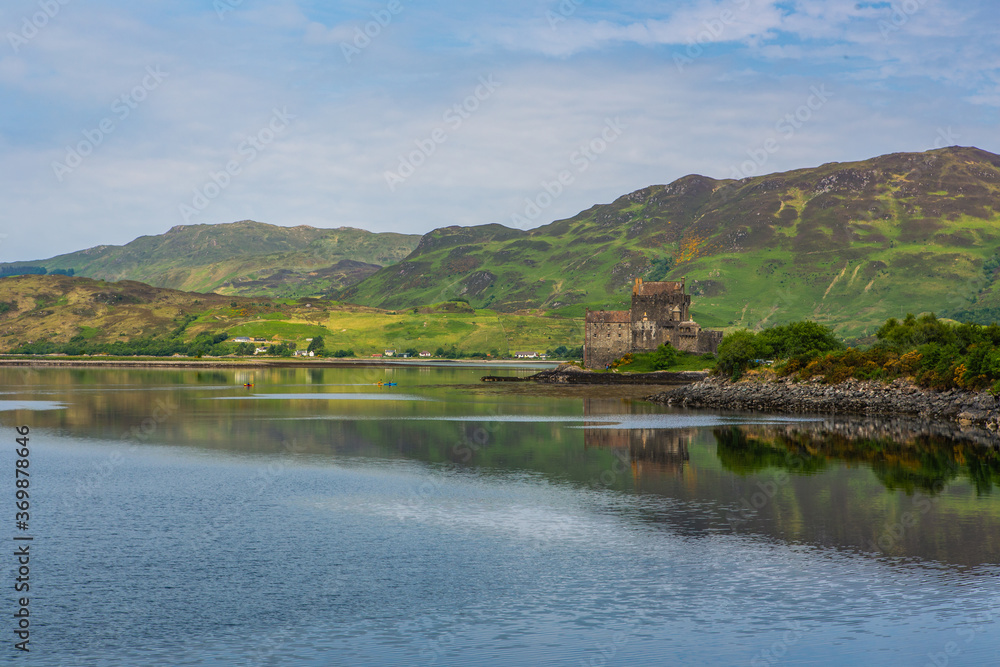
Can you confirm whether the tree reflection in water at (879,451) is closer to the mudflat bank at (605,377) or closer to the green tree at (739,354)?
the green tree at (739,354)

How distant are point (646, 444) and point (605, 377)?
91596 millimetres

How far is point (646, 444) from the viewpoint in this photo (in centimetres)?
6378

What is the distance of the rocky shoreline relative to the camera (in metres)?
77.1

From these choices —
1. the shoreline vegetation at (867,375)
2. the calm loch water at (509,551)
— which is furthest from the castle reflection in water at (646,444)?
the shoreline vegetation at (867,375)

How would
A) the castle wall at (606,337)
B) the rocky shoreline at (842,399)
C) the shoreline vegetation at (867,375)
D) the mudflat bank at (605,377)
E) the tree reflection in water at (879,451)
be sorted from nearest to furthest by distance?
the tree reflection in water at (879,451) → the rocky shoreline at (842,399) → the shoreline vegetation at (867,375) → the mudflat bank at (605,377) → the castle wall at (606,337)

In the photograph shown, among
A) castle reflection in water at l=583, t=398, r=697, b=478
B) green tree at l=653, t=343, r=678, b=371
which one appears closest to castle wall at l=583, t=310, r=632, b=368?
green tree at l=653, t=343, r=678, b=371

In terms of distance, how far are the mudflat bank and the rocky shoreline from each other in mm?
25112

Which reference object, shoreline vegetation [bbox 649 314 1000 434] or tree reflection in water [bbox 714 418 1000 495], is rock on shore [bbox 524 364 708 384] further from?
tree reflection in water [bbox 714 418 1000 495]

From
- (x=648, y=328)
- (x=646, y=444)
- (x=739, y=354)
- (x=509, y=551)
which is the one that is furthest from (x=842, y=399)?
(x=509, y=551)

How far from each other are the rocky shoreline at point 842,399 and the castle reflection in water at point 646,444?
978 inches

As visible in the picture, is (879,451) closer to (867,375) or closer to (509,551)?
(509,551)

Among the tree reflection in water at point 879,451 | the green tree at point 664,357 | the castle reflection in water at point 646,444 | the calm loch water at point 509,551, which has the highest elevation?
the green tree at point 664,357

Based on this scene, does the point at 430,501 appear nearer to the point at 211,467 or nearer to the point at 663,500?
the point at 663,500

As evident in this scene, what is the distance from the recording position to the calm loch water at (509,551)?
2200 cm
